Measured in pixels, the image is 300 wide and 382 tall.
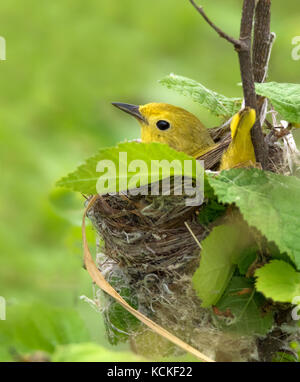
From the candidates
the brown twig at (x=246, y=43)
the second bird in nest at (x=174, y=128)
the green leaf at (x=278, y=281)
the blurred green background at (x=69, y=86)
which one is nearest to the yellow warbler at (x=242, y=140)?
the brown twig at (x=246, y=43)

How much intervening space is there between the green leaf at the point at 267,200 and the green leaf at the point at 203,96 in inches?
16.9

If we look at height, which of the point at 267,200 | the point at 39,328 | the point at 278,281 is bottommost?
the point at 39,328

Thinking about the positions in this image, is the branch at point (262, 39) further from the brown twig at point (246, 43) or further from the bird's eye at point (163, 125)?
the bird's eye at point (163, 125)

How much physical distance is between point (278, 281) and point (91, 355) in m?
0.57

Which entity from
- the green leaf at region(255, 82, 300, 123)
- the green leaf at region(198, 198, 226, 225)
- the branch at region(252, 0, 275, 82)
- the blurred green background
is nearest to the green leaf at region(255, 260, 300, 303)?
the green leaf at region(198, 198, 226, 225)

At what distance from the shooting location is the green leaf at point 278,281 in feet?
5.22

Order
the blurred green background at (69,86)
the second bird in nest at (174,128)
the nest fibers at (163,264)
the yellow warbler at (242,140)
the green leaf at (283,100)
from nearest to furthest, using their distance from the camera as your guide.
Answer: the yellow warbler at (242,140), the green leaf at (283,100), the nest fibers at (163,264), the second bird in nest at (174,128), the blurred green background at (69,86)

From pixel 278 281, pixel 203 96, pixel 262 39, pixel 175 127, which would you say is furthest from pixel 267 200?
pixel 175 127

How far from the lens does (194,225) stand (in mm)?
1996

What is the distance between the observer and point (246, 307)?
1827 millimetres

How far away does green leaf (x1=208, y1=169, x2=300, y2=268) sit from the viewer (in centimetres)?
156

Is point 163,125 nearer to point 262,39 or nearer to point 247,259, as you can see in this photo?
point 262,39

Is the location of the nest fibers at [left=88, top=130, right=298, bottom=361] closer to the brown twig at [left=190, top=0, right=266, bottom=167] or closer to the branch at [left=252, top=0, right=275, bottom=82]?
the branch at [left=252, top=0, right=275, bottom=82]

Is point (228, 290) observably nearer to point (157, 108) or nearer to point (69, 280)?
point (157, 108)
